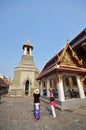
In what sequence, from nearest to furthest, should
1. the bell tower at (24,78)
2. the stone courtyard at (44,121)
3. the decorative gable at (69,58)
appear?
the stone courtyard at (44,121)
the decorative gable at (69,58)
the bell tower at (24,78)

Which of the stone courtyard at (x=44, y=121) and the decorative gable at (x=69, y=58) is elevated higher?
the decorative gable at (x=69, y=58)

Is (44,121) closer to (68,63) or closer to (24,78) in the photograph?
(68,63)

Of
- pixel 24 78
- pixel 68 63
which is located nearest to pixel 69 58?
pixel 68 63

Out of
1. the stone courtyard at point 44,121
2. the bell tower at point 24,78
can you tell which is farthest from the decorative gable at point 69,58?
the bell tower at point 24,78

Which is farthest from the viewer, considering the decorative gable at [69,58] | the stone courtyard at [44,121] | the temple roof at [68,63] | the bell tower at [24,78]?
the bell tower at [24,78]

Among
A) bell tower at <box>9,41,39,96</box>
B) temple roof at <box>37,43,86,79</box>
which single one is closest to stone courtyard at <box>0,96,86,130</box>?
temple roof at <box>37,43,86,79</box>

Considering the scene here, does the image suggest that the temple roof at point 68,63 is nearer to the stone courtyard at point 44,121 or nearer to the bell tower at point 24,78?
the stone courtyard at point 44,121

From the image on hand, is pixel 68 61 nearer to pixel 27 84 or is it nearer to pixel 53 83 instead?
pixel 53 83

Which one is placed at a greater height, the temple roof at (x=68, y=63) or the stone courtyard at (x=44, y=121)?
the temple roof at (x=68, y=63)

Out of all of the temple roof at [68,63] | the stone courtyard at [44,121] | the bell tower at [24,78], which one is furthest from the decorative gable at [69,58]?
the bell tower at [24,78]

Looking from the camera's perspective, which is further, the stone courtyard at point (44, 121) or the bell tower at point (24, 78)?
the bell tower at point (24, 78)

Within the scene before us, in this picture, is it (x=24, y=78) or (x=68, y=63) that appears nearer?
(x=68, y=63)

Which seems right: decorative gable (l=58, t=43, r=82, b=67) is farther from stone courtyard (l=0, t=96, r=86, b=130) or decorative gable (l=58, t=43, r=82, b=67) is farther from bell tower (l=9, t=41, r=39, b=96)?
bell tower (l=9, t=41, r=39, b=96)

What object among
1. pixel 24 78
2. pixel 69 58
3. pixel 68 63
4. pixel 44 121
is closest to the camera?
pixel 44 121
